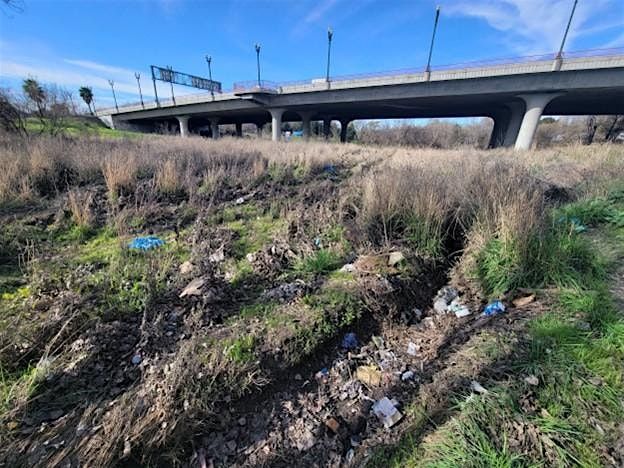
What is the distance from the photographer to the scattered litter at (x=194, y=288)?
2492 millimetres

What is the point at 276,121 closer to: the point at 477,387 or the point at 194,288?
the point at 194,288

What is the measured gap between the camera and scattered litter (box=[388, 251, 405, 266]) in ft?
9.91

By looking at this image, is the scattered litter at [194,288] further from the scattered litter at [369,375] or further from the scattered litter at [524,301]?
the scattered litter at [524,301]

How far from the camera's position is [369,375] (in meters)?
2.10

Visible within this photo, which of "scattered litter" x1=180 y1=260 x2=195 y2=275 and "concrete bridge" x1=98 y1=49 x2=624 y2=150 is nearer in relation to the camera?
"scattered litter" x1=180 y1=260 x2=195 y2=275

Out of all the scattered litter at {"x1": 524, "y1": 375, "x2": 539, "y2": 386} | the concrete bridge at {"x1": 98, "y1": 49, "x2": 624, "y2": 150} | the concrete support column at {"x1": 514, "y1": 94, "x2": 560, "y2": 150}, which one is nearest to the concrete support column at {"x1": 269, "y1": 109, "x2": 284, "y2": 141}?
the concrete bridge at {"x1": 98, "y1": 49, "x2": 624, "y2": 150}

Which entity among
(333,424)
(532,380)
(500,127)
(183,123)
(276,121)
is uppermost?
(183,123)

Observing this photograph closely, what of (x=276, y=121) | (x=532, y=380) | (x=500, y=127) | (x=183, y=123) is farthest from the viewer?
(x=183, y=123)

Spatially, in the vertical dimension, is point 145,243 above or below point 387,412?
above

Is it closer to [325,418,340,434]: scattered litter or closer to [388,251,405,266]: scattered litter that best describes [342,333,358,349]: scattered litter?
[325,418,340,434]: scattered litter

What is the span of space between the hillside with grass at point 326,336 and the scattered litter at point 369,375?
0.03 m

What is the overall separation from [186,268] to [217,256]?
39cm

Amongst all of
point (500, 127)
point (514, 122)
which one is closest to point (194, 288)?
point (514, 122)

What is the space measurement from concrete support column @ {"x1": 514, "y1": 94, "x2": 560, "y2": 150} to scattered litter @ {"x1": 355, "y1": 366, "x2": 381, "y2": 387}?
19.1m
